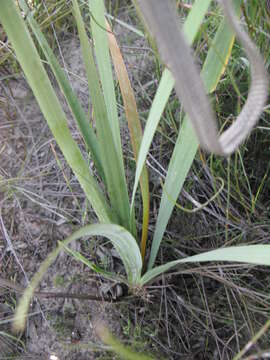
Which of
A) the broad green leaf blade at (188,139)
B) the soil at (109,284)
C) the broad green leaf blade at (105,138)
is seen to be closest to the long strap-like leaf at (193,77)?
the broad green leaf blade at (188,139)

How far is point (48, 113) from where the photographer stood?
576 mm

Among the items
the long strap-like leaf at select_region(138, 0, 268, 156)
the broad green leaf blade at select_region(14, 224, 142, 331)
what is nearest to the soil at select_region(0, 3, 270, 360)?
the broad green leaf blade at select_region(14, 224, 142, 331)

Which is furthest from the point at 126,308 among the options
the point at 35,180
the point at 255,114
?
the point at 255,114

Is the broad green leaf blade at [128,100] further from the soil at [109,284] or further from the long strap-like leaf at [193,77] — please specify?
the long strap-like leaf at [193,77]

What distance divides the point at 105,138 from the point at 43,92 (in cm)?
15

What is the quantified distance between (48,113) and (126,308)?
1.49 ft

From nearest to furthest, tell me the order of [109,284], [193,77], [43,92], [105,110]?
[193,77] < [43,92] < [105,110] < [109,284]

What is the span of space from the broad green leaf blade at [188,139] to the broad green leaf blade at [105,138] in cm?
8

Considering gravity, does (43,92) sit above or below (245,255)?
above

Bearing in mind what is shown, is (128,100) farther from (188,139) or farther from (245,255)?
(245,255)

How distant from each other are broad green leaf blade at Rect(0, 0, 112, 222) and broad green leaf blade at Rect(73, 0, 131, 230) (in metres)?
0.03

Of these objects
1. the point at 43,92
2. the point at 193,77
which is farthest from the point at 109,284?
the point at 193,77

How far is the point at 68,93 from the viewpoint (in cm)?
69

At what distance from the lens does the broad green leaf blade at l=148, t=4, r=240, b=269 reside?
56 centimetres
